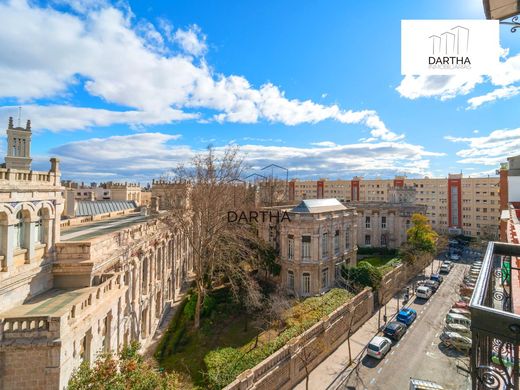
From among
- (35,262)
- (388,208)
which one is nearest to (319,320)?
(35,262)

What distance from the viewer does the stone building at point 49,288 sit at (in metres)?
7.71

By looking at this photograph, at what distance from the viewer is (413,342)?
64.4 feet

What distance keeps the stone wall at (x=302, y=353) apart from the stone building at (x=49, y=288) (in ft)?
20.1

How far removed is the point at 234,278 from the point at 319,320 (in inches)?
333

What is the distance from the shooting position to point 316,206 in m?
27.5

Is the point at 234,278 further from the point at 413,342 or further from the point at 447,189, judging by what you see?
the point at 447,189

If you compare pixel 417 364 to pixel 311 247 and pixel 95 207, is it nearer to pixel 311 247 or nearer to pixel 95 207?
pixel 311 247

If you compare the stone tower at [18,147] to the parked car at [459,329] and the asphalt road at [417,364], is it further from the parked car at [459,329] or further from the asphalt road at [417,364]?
the parked car at [459,329]

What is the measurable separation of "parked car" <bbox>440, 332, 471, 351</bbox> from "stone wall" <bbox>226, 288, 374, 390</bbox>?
5528 mm

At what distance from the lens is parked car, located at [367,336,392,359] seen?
57.7 ft

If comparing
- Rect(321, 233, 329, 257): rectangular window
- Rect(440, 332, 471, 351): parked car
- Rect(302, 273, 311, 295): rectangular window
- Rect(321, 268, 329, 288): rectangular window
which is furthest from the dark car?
Rect(321, 233, 329, 257): rectangular window

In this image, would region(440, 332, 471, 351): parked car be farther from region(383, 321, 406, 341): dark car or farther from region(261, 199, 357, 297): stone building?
region(261, 199, 357, 297): stone building

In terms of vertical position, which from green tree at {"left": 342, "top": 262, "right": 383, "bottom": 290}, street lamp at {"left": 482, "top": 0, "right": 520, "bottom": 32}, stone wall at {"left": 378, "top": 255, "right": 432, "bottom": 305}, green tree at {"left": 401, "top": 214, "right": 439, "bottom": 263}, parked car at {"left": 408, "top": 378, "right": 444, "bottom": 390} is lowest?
parked car at {"left": 408, "top": 378, "right": 444, "bottom": 390}

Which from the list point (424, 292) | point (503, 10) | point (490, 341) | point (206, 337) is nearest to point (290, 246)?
point (206, 337)
